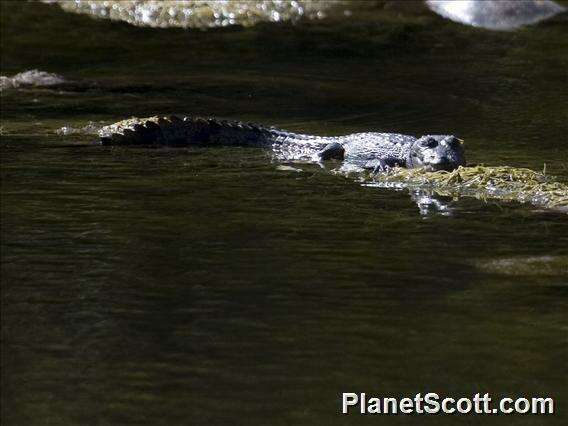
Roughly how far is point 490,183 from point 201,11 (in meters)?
11.0

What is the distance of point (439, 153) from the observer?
11.7m

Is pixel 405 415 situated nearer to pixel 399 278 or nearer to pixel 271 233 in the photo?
pixel 399 278

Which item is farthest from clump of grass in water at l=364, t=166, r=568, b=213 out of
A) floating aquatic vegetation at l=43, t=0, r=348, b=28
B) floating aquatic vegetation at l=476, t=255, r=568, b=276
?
floating aquatic vegetation at l=43, t=0, r=348, b=28

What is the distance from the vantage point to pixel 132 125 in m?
12.7

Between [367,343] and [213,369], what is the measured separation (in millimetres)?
881

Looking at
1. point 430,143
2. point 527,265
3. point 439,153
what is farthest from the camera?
point 430,143

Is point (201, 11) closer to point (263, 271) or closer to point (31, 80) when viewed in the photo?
point (31, 80)

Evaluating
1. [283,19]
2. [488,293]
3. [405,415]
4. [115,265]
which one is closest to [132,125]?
[115,265]

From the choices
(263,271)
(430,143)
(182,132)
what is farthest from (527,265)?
(182,132)

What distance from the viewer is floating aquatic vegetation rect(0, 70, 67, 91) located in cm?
1572

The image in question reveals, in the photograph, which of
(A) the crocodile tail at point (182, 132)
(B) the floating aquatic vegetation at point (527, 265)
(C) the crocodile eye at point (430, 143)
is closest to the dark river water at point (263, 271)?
(B) the floating aquatic vegetation at point (527, 265)

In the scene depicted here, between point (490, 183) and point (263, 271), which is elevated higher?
point (490, 183)

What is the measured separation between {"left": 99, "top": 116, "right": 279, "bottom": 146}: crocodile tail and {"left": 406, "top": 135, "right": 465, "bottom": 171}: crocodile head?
164 cm

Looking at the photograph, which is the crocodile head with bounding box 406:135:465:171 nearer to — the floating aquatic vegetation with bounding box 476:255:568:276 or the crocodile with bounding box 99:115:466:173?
the crocodile with bounding box 99:115:466:173
